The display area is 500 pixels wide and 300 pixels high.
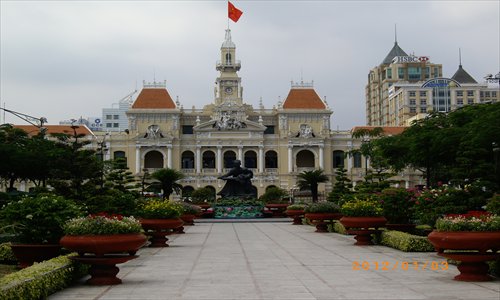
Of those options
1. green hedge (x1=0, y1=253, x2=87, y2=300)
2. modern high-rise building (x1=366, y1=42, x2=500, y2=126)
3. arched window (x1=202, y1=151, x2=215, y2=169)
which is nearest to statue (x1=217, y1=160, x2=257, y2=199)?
arched window (x1=202, y1=151, x2=215, y2=169)

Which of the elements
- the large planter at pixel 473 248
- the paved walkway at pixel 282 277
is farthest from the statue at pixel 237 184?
the large planter at pixel 473 248

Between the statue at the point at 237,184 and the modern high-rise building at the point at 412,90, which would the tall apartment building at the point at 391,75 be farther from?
the statue at the point at 237,184

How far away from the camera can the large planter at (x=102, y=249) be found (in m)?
11.7

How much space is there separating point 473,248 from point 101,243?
6.59 metres

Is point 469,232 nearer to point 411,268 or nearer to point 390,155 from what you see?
point 411,268

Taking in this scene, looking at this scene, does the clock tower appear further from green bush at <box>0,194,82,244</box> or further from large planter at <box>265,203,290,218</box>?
green bush at <box>0,194,82,244</box>

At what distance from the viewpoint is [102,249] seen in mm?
11711

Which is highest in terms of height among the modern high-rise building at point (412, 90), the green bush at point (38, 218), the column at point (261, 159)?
the modern high-rise building at point (412, 90)

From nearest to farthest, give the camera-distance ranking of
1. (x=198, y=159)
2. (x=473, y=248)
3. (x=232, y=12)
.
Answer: (x=473, y=248) → (x=232, y=12) → (x=198, y=159)

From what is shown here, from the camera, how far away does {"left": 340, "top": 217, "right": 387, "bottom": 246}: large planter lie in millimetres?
20453

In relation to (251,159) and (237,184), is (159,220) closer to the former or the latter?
(237,184)

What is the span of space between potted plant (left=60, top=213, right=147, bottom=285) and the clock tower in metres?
74.2

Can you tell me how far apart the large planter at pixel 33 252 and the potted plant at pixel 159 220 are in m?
8.03

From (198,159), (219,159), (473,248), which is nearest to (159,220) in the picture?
(473,248)
